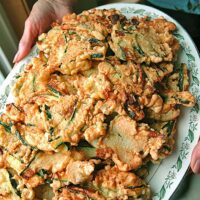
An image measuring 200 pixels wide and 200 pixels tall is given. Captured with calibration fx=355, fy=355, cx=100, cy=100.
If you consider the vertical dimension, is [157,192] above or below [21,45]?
below

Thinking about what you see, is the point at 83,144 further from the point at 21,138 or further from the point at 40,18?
the point at 40,18

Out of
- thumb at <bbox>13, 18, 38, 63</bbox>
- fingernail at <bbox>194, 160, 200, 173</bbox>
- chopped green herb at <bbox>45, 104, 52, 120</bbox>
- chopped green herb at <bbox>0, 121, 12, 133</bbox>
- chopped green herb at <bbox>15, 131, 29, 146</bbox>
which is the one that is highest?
thumb at <bbox>13, 18, 38, 63</bbox>

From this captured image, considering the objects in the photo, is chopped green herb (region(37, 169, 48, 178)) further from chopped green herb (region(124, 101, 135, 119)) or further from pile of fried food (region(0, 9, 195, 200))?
chopped green herb (region(124, 101, 135, 119))

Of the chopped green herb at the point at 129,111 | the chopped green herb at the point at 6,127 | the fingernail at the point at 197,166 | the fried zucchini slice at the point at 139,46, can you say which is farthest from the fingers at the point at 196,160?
the chopped green herb at the point at 6,127

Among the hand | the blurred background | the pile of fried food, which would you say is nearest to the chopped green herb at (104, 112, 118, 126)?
the pile of fried food

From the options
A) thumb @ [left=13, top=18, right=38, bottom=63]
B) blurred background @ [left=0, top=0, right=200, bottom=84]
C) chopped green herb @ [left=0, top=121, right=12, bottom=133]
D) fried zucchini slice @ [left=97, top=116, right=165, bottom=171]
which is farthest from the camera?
blurred background @ [left=0, top=0, right=200, bottom=84]

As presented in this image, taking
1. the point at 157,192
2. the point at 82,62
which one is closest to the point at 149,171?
the point at 157,192

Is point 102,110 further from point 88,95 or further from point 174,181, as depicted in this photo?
point 174,181
